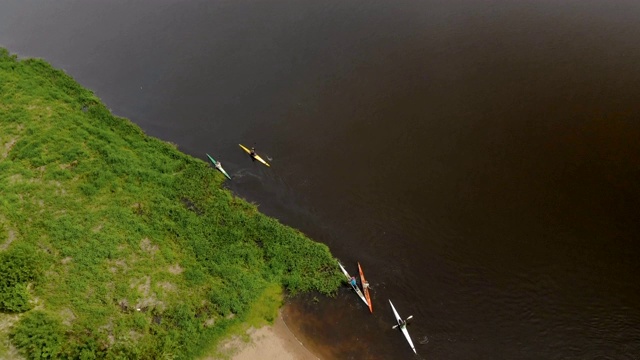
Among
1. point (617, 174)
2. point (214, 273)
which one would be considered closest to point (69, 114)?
point (214, 273)

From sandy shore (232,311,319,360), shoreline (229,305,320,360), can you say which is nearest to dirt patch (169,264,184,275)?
shoreline (229,305,320,360)

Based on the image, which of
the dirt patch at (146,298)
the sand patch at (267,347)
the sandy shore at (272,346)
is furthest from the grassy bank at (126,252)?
the sandy shore at (272,346)

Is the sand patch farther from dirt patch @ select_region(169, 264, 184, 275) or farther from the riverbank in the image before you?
dirt patch @ select_region(169, 264, 184, 275)

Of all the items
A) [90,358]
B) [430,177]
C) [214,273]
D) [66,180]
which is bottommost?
[90,358]

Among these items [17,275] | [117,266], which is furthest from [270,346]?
[17,275]

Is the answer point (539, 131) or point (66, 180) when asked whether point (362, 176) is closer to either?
point (539, 131)

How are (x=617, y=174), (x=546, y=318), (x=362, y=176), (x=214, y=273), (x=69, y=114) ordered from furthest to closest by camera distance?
1. (x=69, y=114)
2. (x=362, y=176)
3. (x=617, y=174)
4. (x=214, y=273)
5. (x=546, y=318)

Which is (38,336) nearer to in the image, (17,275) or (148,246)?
(17,275)
